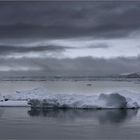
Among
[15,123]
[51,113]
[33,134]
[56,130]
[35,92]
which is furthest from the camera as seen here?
[35,92]

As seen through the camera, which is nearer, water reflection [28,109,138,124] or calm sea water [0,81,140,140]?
calm sea water [0,81,140,140]

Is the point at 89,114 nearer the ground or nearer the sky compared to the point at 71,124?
nearer the sky

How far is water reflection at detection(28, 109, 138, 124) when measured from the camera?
1578 cm

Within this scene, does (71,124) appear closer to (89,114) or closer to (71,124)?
(71,124)

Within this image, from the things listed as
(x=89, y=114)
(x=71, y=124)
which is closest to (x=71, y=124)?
(x=71, y=124)

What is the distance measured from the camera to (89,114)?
17.2 metres

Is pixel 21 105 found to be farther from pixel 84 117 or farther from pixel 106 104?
pixel 84 117

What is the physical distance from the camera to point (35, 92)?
84.4 feet

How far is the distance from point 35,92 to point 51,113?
27.6ft

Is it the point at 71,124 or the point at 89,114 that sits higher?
the point at 89,114

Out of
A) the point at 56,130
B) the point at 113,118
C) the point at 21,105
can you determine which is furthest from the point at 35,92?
the point at 56,130

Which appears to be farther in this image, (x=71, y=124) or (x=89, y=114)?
(x=89, y=114)

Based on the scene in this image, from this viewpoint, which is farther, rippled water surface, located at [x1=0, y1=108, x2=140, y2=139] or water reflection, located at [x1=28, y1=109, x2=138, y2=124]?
water reflection, located at [x1=28, y1=109, x2=138, y2=124]

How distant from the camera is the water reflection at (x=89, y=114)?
15.8 metres
